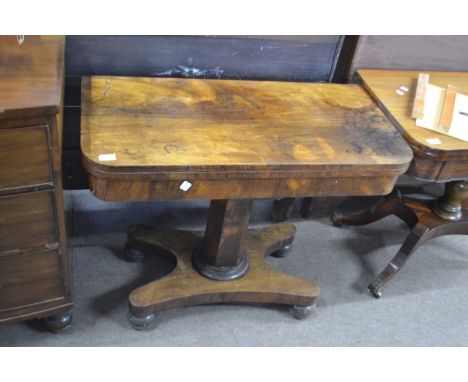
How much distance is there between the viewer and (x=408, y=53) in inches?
73.0

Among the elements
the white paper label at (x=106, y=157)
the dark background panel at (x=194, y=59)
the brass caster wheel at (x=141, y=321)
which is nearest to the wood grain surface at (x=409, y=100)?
the dark background panel at (x=194, y=59)

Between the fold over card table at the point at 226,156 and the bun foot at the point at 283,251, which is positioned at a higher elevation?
the fold over card table at the point at 226,156

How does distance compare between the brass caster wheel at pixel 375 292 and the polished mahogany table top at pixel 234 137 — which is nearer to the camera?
the polished mahogany table top at pixel 234 137

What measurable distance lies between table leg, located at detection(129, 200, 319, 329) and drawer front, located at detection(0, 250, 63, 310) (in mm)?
262

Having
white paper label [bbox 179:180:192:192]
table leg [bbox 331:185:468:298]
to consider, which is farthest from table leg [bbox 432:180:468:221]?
white paper label [bbox 179:180:192:192]

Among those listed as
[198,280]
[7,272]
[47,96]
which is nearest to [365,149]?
[198,280]

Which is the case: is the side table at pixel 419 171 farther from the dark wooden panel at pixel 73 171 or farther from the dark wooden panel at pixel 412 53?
the dark wooden panel at pixel 73 171

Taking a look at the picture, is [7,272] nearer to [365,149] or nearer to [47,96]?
[47,96]

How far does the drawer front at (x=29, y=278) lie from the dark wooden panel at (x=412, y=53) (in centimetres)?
118

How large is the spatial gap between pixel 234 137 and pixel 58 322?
0.78m

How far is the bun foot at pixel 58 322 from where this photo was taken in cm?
155

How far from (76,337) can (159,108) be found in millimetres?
758

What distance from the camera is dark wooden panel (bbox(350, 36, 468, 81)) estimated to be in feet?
5.91

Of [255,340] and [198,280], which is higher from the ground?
[198,280]
